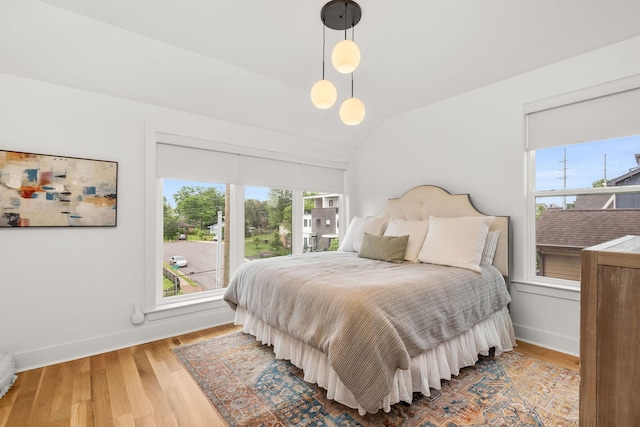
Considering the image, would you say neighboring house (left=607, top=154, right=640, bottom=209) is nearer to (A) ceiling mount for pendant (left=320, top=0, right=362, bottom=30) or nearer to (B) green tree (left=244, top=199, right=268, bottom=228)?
(A) ceiling mount for pendant (left=320, top=0, right=362, bottom=30)

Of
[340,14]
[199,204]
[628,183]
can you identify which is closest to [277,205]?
[199,204]

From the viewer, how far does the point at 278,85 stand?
124 inches

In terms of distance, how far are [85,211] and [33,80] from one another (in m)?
1.07

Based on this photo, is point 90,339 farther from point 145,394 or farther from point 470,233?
point 470,233

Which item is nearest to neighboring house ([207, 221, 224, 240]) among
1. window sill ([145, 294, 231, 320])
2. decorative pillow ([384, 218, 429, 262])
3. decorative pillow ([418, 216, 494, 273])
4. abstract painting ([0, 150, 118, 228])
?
window sill ([145, 294, 231, 320])

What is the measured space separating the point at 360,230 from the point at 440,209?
3.07 ft

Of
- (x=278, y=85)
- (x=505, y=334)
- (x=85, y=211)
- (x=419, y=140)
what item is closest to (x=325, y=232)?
(x=419, y=140)

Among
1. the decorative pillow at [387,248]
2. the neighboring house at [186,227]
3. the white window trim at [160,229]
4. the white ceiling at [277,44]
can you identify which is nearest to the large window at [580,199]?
the white ceiling at [277,44]

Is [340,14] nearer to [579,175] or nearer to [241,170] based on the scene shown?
[241,170]

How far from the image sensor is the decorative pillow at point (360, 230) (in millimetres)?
3496

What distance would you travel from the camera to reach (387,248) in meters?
2.92

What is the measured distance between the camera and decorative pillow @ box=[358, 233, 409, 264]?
2.88 m

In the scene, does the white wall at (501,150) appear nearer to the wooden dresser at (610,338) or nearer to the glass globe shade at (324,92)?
the glass globe shade at (324,92)

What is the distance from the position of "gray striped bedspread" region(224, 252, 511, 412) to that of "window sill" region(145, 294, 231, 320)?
1.76 feet
